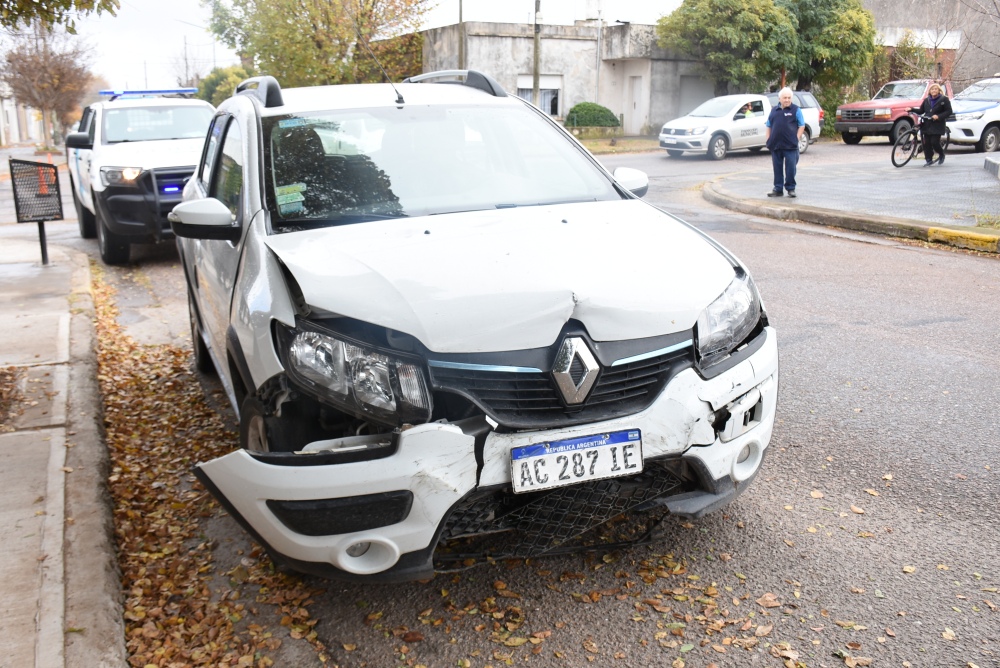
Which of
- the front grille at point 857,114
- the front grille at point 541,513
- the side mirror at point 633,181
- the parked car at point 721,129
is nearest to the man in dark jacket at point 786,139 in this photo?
the parked car at point 721,129

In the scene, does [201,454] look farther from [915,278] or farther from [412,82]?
[915,278]

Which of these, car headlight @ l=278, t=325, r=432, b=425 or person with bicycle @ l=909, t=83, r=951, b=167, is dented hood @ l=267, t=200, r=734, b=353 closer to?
car headlight @ l=278, t=325, r=432, b=425

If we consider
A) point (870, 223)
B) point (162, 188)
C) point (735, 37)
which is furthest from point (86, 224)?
point (735, 37)

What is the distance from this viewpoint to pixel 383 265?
3.11 metres

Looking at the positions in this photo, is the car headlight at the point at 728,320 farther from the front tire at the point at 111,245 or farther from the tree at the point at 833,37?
the tree at the point at 833,37

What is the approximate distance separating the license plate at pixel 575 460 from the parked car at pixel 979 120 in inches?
918

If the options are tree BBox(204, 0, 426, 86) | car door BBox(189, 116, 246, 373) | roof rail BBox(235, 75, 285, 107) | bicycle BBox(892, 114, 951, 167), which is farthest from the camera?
tree BBox(204, 0, 426, 86)

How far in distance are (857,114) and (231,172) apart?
86.3 ft

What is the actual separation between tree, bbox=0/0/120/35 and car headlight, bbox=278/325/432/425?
3.30m

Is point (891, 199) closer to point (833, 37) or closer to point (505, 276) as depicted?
point (505, 276)

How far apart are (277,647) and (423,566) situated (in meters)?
0.59

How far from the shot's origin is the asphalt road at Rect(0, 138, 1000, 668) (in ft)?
9.45

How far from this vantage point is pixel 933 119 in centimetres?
1894

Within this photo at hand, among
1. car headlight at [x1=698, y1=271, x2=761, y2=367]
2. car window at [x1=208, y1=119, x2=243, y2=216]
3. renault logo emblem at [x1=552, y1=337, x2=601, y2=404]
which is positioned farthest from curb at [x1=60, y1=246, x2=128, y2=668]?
car headlight at [x1=698, y1=271, x2=761, y2=367]
